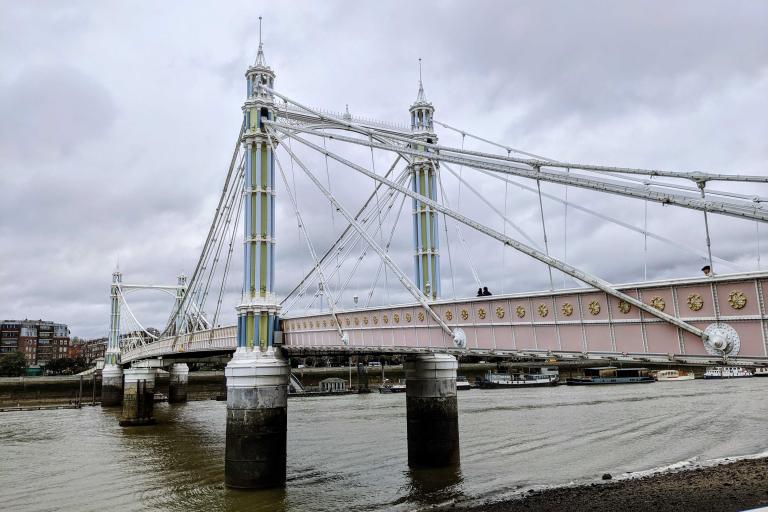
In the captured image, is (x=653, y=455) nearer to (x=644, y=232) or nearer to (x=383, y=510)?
(x=383, y=510)

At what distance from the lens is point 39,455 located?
36062 mm

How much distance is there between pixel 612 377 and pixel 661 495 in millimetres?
95475

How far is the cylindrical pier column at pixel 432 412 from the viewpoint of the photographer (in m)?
27.7

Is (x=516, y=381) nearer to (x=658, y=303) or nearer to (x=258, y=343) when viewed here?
(x=258, y=343)

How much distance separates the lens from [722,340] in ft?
Result: 45.4

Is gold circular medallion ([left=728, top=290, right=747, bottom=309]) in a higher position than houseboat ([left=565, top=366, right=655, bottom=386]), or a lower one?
higher

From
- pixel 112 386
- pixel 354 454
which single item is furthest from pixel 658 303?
pixel 112 386

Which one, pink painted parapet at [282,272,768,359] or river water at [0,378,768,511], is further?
river water at [0,378,768,511]

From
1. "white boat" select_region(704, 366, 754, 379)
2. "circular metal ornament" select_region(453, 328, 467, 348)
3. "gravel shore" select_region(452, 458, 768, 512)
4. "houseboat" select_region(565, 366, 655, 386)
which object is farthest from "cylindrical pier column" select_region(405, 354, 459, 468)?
"white boat" select_region(704, 366, 754, 379)

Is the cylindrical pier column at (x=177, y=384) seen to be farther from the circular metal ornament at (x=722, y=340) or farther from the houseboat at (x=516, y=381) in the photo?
the circular metal ornament at (x=722, y=340)

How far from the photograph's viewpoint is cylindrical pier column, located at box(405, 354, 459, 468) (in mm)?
27677

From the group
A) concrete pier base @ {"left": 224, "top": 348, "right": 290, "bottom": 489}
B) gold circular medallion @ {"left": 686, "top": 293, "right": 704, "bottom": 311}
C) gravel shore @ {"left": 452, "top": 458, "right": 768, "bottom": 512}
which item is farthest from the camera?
concrete pier base @ {"left": 224, "top": 348, "right": 290, "bottom": 489}

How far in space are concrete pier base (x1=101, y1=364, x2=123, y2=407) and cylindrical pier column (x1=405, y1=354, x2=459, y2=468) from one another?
2306 inches

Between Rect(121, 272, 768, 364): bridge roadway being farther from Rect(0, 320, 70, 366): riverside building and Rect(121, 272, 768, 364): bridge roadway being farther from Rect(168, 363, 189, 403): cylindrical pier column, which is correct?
Rect(0, 320, 70, 366): riverside building
